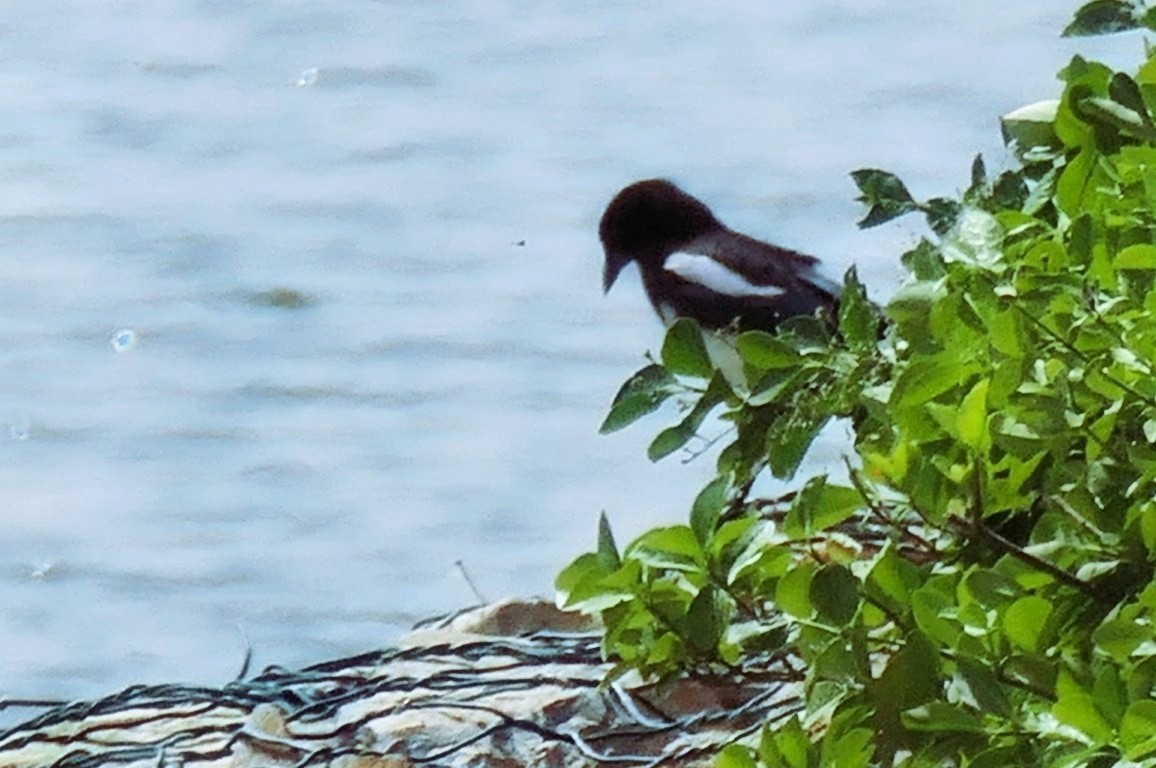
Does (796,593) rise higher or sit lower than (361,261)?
higher

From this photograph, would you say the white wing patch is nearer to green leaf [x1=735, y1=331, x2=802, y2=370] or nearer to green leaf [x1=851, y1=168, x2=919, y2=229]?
green leaf [x1=851, y1=168, x2=919, y2=229]

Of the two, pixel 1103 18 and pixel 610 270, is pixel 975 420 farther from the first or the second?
pixel 610 270

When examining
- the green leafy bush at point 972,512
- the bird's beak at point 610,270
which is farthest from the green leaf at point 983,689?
the bird's beak at point 610,270

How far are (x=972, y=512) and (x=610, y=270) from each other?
3.28 ft

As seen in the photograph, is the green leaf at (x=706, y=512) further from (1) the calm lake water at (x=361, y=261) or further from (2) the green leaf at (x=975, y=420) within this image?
(1) the calm lake water at (x=361, y=261)

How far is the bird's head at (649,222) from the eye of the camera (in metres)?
1.56

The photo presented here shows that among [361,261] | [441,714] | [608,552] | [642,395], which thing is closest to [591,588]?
[608,552]

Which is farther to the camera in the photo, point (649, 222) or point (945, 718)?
point (649, 222)

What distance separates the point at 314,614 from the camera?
4.93ft

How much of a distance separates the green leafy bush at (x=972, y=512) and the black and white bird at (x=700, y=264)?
652 mm

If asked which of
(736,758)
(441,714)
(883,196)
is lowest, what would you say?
(441,714)

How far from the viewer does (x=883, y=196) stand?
2.82 feet

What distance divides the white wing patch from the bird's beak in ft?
0.21

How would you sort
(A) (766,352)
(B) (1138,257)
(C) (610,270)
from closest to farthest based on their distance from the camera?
(B) (1138,257), (A) (766,352), (C) (610,270)
